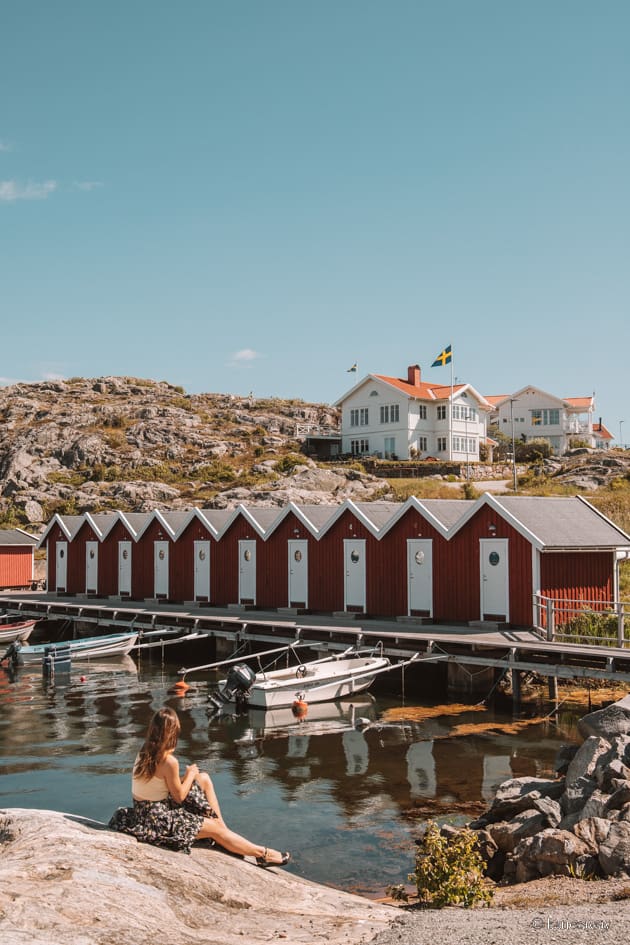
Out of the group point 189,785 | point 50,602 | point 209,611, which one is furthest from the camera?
point 50,602

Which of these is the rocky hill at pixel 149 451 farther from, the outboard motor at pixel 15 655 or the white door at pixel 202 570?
the outboard motor at pixel 15 655

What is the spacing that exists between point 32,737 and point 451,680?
10851 mm

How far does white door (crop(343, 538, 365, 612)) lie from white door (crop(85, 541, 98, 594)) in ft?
51.8

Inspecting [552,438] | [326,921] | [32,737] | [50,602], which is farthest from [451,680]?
[552,438]

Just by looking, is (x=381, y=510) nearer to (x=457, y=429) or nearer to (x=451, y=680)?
(x=451, y=680)

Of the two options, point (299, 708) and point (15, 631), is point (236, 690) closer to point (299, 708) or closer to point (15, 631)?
point (299, 708)

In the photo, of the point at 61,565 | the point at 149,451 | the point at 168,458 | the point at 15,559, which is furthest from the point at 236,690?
the point at 149,451

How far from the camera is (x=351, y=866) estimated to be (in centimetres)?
1195

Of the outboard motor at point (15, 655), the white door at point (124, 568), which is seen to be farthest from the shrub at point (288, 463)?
the outboard motor at point (15, 655)

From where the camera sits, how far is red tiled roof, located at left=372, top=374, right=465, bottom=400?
6788 cm

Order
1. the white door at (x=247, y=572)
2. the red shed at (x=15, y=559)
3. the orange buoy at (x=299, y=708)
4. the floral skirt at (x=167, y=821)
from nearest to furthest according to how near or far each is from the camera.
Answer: the floral skirt at (x=167, y=821), the orange buoy at (x=299, y=708), the white door at (x=247, y=572), the red shed at (x=15, y=559)

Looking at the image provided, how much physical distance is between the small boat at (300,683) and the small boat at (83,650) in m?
8.79

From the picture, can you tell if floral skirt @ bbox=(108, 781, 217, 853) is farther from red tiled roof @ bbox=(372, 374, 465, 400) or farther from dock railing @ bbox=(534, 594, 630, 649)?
red tiled roof @ bbox=(372, 374, 465, 400)

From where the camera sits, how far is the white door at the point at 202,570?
113 ft
